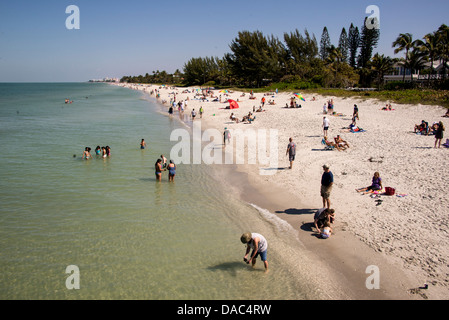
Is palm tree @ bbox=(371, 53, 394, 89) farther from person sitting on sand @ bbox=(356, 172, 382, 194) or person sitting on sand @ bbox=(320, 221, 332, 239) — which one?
person sitting on sand @ bbox=(320, 221, 332, 239)

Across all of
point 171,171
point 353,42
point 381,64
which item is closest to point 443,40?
point 381,64

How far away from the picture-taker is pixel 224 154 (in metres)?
18.8

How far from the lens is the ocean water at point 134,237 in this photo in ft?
23.8

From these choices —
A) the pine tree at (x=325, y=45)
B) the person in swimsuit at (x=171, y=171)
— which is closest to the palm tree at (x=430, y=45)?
the person in swimsuit at (x=171, y=171)

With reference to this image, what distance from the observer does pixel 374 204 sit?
1002 cm

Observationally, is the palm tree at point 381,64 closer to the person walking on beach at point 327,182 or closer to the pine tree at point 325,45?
the pine tree at point 325,45

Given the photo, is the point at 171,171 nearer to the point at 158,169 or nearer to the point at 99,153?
the point at 158,169

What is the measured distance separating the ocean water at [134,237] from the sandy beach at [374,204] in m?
1.04

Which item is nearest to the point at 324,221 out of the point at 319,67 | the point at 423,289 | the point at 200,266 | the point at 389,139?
the point at 423,289

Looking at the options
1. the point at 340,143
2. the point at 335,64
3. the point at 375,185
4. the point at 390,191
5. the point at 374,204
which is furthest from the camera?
the point at 335,64

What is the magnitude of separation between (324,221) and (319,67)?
53538mm

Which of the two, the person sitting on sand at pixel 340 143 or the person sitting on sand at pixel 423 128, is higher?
the person sitting on sand at pixel 423 128

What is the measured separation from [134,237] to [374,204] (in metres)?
8.12

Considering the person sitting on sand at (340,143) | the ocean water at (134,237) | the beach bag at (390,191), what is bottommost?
the ocean water at (134,237)
